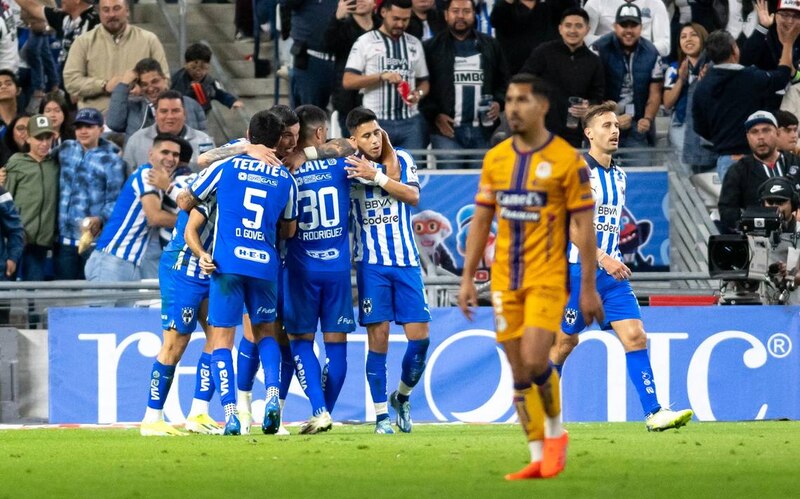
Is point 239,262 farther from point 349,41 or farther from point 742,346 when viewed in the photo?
point 349,41

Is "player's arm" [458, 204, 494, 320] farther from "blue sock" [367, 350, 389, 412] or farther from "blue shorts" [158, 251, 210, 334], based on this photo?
"blue shorts" [158, 251, 210, 334]

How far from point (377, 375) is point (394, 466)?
342 cm

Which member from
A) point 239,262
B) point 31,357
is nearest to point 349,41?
point 31,357

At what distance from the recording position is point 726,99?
17.8 meters

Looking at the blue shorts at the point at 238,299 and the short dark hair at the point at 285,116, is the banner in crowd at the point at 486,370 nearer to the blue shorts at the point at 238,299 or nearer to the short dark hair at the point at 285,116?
the blue shorts at the point at 238,299

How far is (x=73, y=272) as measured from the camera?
671 inches

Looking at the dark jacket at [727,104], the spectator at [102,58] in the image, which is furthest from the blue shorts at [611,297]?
the spectator at [102,58]

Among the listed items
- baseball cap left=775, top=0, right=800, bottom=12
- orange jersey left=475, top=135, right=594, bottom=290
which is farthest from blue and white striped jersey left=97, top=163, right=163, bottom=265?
baseball cap left=775, top=0, right=800, bottom=12

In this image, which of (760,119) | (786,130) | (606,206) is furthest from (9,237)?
(786,130)

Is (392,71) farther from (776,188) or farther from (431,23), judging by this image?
(776,188)

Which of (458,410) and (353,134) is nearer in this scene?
(353,134)

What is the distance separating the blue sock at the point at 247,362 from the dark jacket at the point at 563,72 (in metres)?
6.61

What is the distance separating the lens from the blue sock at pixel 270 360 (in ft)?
37.9

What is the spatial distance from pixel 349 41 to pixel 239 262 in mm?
7278
